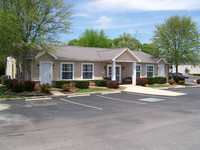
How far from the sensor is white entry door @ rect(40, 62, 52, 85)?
18625mm

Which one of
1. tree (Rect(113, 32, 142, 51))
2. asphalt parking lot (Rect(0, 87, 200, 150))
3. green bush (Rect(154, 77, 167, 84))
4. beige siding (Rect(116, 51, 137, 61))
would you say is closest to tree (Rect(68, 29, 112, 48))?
tree (Rect(113, 32, 142, 51))

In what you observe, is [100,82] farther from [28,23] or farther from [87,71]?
[28,23]

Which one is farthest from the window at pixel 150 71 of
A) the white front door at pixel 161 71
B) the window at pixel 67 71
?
the window at pixel 67 71

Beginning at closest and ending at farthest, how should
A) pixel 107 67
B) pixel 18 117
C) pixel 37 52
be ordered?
pixel 18 117 → pixel 37 52 → pixel 107 67

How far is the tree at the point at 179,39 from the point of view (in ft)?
85.0

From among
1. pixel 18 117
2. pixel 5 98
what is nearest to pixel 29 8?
pixel 5 98

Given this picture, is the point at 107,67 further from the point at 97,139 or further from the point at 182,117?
the point at 97,139

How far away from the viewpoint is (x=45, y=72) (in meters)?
18.8

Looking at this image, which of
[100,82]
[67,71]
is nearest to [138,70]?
[100,82]

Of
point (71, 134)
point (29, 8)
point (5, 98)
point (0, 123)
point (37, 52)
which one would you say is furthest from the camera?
point (37, 52)

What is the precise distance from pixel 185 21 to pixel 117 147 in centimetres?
2508

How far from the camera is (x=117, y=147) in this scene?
506 cm

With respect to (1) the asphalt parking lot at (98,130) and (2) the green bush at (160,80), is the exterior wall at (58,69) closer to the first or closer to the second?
(2) the green bush at (160,80)

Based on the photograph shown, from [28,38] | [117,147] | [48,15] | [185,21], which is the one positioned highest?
[185,21]
